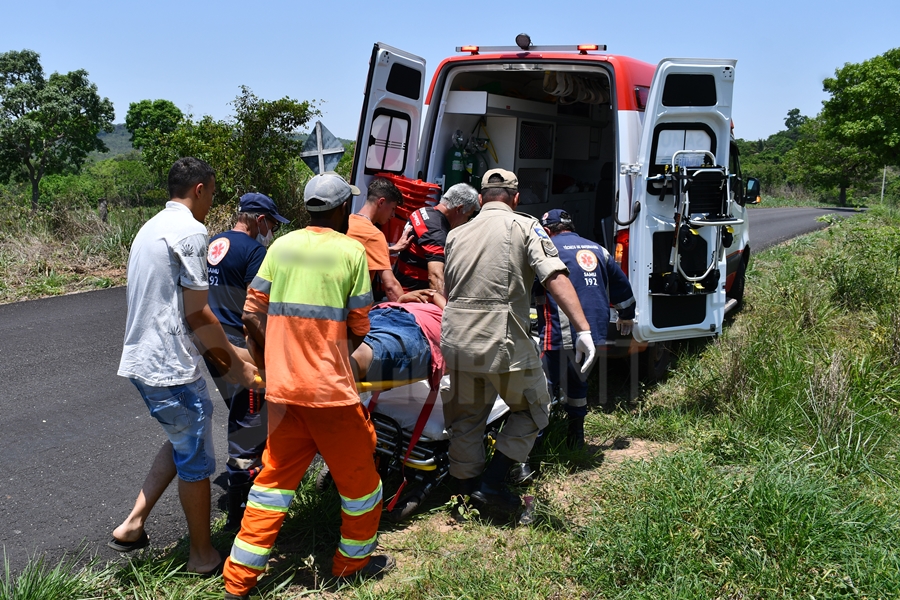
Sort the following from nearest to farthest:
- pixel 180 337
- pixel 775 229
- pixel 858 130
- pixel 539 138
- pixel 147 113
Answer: pixel 180 337
pixel 539 138
pixel 775 229
pixel 858 130
pixel 147 113

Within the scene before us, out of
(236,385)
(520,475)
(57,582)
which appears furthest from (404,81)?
(57,582)

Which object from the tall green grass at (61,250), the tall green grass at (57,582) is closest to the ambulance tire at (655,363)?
the tall green grass at (57,582)

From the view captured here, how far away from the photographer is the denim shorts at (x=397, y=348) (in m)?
3.79

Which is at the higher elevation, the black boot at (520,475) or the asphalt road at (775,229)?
the asphalt road at (775,229)

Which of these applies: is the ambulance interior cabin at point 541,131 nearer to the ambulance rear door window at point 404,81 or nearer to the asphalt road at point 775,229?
the ambulance rear door window at point 404,81

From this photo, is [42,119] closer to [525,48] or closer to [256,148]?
[256,148]

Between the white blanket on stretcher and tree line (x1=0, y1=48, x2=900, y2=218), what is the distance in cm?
901

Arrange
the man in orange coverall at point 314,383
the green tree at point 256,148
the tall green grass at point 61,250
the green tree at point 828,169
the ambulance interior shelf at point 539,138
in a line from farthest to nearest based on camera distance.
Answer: the green tree at point 828,169 < the green tree at point 256,148 < the tall green grass at point 61,250 < the ambulance interior shelf at point 539,138 < the man in orange coverall at point 314,383

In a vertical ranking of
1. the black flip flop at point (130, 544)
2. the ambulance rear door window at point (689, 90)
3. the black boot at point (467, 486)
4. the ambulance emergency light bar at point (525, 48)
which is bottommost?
the black flip flop at point (130, 544)

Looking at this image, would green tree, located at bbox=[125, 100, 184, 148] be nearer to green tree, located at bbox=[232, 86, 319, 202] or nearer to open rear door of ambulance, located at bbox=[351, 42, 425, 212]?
green tree, located at bbox=[232, 86, 319, 202]

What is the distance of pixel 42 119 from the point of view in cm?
3303

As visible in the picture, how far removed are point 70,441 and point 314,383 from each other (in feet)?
9.27

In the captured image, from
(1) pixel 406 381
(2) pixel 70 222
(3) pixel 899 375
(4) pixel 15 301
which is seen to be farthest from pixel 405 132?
(2) pixel 70 222

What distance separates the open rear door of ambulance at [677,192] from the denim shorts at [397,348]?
194cm
